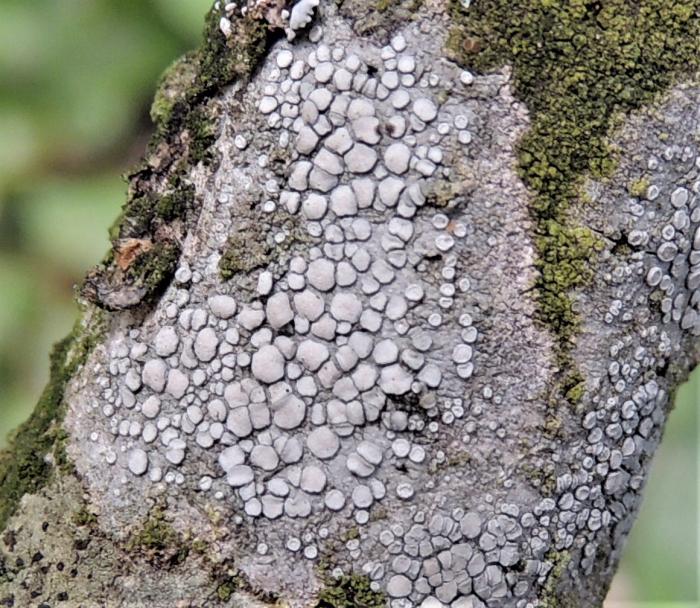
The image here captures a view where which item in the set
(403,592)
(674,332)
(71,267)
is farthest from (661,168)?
(71,267)

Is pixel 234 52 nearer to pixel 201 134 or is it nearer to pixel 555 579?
pixel 201 134

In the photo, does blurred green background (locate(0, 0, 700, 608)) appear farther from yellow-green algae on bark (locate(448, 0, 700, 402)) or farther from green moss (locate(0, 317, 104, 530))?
yellow-green algae on bark (locate(448, 0, 700, 402))

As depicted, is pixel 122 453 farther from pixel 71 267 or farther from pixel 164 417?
pixel 71 267

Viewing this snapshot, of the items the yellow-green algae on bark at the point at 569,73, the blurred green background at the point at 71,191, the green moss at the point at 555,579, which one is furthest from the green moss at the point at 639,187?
the blurred green background at the point at 71,191

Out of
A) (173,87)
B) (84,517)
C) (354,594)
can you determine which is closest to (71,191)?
(173,87)

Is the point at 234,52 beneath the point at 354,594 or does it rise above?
above

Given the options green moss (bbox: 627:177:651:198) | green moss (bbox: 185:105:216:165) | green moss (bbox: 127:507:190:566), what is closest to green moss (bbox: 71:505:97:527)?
green moss (bbox: 127:507:190:566)

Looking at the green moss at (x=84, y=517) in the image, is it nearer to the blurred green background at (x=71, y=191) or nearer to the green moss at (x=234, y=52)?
the green moss at (x=234, y=52)
